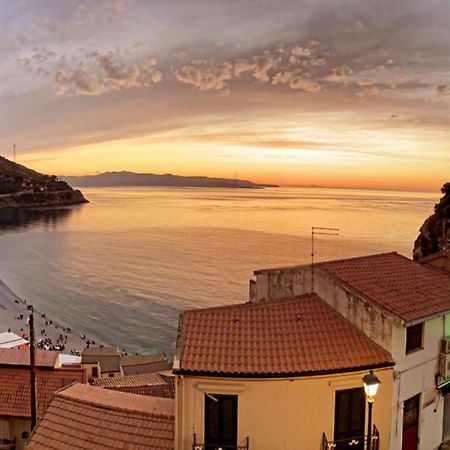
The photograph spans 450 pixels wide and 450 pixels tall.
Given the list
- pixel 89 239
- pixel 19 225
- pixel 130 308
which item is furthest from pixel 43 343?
pixel 19 225

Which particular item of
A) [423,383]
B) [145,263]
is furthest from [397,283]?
[145,263]

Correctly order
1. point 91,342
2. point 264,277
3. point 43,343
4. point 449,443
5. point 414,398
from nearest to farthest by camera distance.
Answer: point 414,398 → point 449,443 → point 264,277 → point 43,343 → point 91,342

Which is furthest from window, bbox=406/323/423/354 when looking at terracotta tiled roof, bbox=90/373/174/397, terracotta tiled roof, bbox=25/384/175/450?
terracotta tiled roof, bbox=90/373/174/397

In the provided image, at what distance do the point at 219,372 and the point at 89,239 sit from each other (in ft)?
479

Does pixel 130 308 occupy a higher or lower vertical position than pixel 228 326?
lower

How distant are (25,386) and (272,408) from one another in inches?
591

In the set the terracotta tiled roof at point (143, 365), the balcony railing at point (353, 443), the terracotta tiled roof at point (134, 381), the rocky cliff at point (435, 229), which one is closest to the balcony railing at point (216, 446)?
the balcony railing at point (353, 443)

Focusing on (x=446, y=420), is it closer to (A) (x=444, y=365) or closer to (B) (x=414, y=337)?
(A) (x=444, y=365)

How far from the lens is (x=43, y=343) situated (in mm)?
55781

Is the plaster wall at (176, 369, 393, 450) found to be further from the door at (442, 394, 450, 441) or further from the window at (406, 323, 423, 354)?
the door at (442, 394, 450, 441)

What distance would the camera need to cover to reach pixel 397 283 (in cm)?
1504

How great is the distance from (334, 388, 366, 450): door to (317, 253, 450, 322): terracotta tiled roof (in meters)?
2.40

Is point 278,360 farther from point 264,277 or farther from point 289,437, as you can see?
point 264,277

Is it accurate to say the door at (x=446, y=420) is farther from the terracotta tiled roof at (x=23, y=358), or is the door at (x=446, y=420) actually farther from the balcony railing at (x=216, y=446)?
the terracotta tiled roof at (x=23, y=358)
